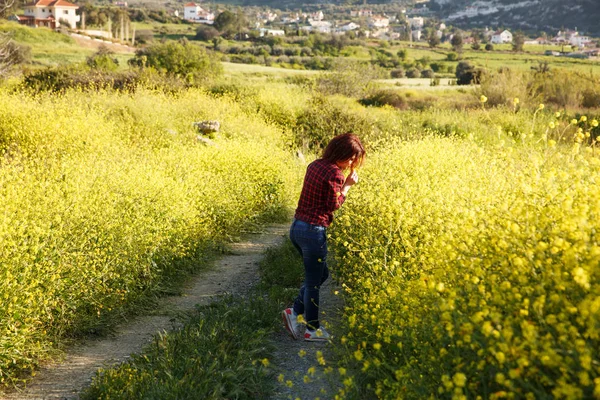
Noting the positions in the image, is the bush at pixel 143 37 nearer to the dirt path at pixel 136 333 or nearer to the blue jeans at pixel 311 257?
the dirt path at pixel 136 333

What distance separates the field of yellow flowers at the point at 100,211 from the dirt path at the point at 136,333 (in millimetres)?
209

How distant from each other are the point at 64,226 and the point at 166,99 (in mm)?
11254

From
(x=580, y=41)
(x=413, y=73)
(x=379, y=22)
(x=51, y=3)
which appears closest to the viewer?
(x=413, y=73)

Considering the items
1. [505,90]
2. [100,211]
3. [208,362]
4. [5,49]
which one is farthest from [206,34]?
[208,362]

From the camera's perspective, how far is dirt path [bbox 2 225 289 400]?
4695mm

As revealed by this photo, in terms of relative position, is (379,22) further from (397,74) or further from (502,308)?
(502,308)

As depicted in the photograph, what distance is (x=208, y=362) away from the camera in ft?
14.5

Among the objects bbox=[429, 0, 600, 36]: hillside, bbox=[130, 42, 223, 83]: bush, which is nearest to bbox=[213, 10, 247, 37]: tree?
bbox=[130, 42, 223, 83]: bush

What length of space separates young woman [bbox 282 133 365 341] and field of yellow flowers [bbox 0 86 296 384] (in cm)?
215

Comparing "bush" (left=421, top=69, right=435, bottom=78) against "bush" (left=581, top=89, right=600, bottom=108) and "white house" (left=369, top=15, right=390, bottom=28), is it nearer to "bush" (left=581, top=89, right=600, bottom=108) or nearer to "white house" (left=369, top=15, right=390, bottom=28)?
"bush" (left=581, top=89, right=600, bottom=108)

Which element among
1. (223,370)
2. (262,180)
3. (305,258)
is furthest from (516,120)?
(223,370)

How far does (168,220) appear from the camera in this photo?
7227mm

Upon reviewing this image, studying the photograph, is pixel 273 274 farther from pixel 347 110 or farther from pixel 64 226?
pixel 347 110

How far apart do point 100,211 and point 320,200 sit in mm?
3067
